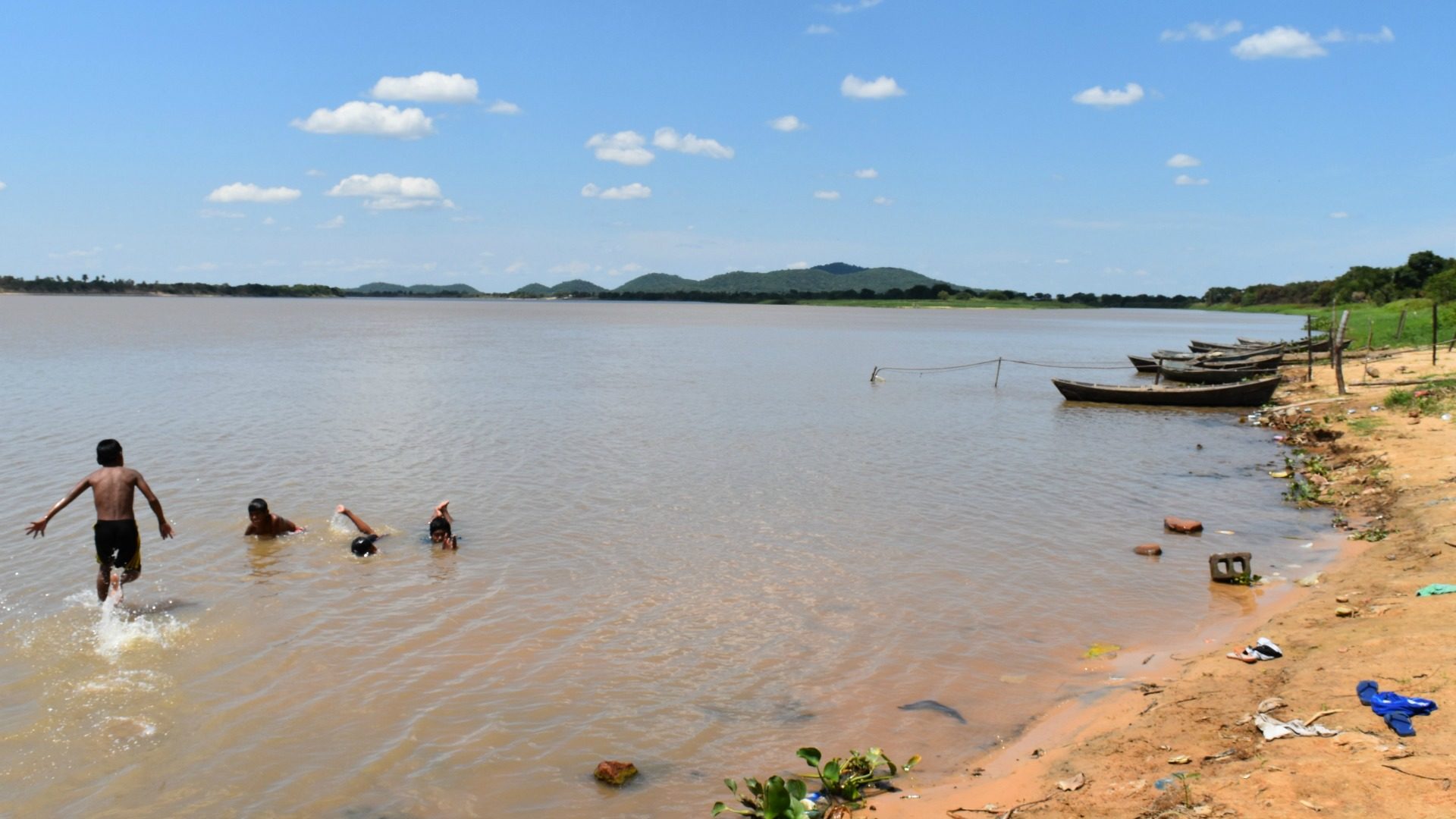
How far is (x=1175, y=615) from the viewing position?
401 inches

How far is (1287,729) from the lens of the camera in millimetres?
6047

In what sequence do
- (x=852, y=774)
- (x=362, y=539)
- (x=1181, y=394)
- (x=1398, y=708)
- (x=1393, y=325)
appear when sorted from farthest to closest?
(x=1393, y=325)
(x=1181, y=394)
(x=362, y=539)
(x=852, y=774)
(x=1398, y=708)

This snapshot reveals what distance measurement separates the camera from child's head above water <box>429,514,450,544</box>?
486 inches

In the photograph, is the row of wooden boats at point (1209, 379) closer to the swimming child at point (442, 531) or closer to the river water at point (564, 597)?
the river water at point (564, 597)

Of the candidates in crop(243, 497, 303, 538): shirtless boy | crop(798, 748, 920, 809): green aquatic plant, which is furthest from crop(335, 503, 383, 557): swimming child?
crop(798, 748, 920, 809): green aquatic plant

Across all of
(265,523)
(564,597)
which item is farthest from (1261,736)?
(265,523)

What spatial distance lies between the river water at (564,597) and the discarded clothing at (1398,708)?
8.02 ft

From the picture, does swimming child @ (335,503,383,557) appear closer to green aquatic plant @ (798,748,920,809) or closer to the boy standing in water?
the boy standing in water

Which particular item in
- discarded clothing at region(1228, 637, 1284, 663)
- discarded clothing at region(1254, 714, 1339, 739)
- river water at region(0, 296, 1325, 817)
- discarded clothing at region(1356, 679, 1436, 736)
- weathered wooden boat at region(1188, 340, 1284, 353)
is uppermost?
weathered wooden boat at region(1188, 340, 1284, 353)

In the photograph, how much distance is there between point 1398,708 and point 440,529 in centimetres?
1018

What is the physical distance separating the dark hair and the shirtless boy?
7.98 feet

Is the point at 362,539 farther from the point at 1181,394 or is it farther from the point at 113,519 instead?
the point at 1181,394

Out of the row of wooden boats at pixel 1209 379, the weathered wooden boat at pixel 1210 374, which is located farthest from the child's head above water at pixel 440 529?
the weathered wooden boat at pixel 1210 374

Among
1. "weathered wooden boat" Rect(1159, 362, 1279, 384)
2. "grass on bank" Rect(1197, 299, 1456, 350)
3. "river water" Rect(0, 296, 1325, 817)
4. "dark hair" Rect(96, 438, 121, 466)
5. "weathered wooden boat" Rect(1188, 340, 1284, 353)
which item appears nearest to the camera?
"river water" Rect(0, 296, 1325, 817)
